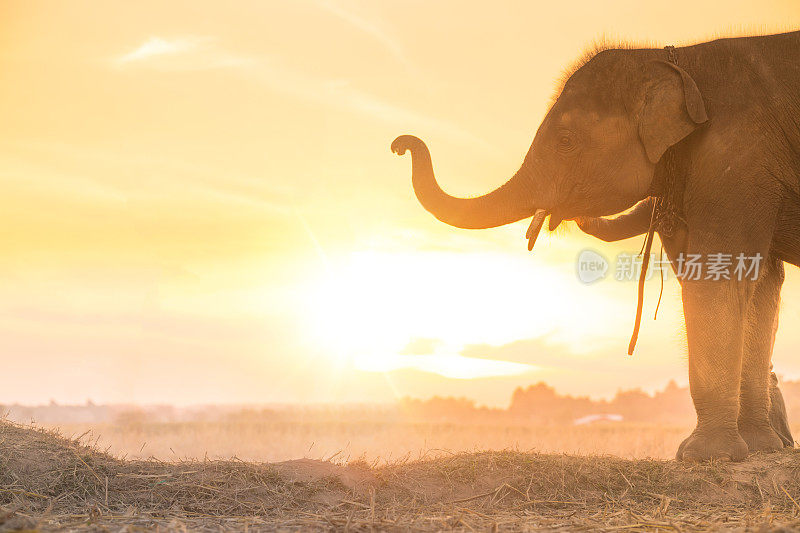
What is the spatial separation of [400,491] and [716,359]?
3.83 metres

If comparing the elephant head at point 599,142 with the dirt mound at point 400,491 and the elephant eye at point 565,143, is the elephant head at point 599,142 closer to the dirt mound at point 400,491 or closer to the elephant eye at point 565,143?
the elephant eye at point 565,143

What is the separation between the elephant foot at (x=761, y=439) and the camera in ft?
31.3

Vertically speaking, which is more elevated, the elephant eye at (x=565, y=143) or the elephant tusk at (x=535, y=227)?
the elephant eye at (x=565, y=143)

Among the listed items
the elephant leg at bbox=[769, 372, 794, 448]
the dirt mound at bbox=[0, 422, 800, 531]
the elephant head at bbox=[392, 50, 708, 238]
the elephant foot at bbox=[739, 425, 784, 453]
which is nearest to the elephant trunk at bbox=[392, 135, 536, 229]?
the elephant head at bbox=[392, 50, 708, 238]

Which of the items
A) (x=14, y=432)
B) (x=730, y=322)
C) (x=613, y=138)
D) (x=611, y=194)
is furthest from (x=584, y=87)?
(x=14, y=432)

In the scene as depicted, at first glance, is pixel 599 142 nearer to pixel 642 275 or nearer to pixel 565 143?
pixel 565 143

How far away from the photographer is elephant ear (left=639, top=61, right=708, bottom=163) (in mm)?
8906

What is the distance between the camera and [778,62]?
30.7 feet

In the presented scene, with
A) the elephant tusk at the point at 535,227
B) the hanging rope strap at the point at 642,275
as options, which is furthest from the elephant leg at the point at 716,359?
the elephant tusk at the point at 535,227

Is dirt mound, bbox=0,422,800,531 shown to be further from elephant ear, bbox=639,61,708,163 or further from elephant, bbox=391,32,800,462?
elephant ear, bbox=639,61,708,163

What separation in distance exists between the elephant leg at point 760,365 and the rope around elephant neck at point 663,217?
1212 mm

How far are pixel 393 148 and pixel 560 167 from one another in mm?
2010

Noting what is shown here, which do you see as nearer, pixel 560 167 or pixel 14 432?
pixel 14 432

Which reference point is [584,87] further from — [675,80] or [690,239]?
[690,239]
